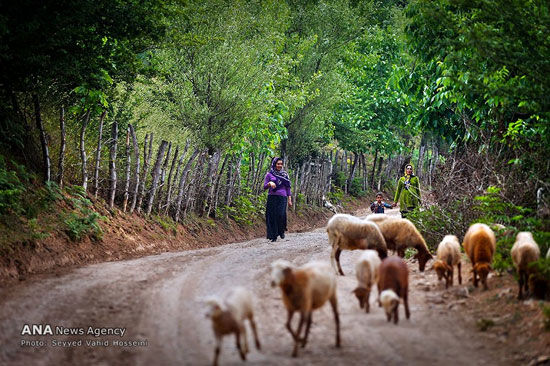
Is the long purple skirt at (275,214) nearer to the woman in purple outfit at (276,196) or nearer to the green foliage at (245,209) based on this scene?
the woman in purple outfit at (276,196)

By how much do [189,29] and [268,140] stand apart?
5606 millimetres

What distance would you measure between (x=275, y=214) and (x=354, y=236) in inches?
219

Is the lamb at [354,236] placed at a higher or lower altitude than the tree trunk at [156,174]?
lower

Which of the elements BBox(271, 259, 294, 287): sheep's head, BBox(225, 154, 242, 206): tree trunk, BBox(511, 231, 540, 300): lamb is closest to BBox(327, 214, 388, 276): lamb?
BBox(511, 231, 540, 300): lamb

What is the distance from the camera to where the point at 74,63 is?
1016 centimetres

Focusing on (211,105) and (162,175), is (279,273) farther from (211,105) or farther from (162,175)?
(211,105)

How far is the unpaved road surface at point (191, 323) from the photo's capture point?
4918mm

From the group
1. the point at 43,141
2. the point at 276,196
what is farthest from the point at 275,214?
the point at 43,141

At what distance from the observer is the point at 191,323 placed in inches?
227

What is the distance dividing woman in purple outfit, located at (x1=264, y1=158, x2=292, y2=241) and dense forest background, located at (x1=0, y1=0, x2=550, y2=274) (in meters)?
2.37

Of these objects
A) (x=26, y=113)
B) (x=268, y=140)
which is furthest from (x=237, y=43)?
(x=26, y=113)

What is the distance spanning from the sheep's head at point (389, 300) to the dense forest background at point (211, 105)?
9.51 feet

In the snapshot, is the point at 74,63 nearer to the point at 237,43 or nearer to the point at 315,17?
the point at 237,43

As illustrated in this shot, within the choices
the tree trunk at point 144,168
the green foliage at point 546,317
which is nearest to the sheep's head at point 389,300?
the green foliage at point 546,317
